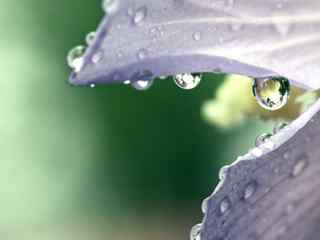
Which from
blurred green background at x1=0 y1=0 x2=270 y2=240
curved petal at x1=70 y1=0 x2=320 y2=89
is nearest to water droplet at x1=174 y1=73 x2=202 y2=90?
curved petal at x1=70 y1=0 x2=320 y2=89

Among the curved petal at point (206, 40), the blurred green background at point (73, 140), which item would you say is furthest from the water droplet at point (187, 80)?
the blurred green background at point (73, 140)

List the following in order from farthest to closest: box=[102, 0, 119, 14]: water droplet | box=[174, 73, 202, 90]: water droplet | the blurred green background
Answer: the blurred green background, box=[174, 73, 202, 90]: water droplet, box=[102, 0, 119, 14]: water droplet

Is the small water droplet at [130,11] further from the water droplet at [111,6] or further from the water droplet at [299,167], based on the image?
the water droplet at [299,167]

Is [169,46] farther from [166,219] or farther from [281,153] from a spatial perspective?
[166,219]

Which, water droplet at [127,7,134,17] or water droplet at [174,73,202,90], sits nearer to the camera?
water droplet at [127,7,134,17]

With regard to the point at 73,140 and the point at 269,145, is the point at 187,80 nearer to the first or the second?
the point at 269,145

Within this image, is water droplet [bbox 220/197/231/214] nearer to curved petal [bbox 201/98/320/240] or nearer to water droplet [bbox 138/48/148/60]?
curved petal [bbox 201/98/320/240]

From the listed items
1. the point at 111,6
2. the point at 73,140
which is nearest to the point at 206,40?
the point at 111,6
